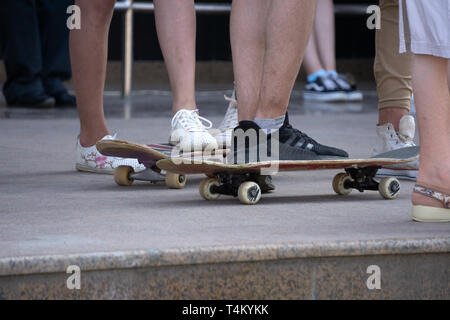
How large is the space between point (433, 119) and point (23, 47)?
396 cm

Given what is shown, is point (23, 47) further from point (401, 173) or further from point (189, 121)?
point (401, 173)

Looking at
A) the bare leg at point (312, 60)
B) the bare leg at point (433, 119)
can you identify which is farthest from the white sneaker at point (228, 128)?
the bare leg at point (312, 60)

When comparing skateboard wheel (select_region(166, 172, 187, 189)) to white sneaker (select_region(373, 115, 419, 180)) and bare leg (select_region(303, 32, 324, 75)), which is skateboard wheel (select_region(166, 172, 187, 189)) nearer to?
white sneaker (select_region(373, 115, 419, 180))

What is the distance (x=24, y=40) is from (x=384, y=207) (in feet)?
12.3

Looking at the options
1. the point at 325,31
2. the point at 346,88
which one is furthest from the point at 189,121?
the point at 346,88

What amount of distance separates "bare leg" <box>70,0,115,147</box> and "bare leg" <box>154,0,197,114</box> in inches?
8.9

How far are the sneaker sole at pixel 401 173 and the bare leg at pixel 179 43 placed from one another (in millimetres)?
657

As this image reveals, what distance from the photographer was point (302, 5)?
2344 mm

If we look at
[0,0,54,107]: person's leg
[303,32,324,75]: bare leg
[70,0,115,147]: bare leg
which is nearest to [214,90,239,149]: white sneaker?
[70,0,115,147]: bare leg

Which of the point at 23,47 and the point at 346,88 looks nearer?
the point at 23,47

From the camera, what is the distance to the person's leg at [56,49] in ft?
18.4

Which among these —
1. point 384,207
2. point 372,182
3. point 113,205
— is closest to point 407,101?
point 372,182

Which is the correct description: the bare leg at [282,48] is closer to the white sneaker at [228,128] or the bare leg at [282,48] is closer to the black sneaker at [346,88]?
the white sneaker at [228,128]

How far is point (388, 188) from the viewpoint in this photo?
235 cm
